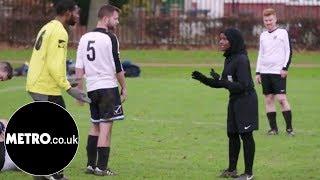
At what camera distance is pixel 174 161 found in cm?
1277

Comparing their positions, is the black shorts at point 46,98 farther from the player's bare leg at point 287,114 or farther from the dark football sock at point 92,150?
the player's bare leg at point 287,114

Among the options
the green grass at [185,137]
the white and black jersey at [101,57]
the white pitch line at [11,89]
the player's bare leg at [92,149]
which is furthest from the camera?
the white pitch line at [11,89]

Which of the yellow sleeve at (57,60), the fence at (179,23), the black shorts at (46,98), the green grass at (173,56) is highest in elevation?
the yellow sleeve at (57,60)

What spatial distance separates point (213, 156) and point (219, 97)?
892cm

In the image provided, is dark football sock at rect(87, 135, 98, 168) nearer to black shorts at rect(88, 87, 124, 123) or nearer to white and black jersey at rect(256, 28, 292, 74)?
black shorts at rect(88, 87, 124, 123)

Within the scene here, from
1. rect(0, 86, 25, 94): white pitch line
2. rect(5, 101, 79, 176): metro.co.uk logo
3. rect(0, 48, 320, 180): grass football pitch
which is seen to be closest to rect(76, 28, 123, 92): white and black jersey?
rect(0, 48, 320, 180): grass football pitch

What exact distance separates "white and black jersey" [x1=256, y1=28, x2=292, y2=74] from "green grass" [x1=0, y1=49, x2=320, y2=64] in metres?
18.3

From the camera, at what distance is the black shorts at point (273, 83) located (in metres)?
15.7

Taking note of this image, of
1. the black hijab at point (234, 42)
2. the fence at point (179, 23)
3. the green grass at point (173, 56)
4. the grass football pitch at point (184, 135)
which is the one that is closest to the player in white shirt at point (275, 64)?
the grass football pitch at point (184, 135)

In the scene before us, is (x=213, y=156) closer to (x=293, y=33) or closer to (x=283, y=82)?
(x=283, y=82)

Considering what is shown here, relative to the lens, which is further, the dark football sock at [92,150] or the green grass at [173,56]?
the green grass at [173,56]

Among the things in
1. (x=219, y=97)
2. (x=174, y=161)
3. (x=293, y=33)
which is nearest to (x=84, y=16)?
(x=293, y=33)

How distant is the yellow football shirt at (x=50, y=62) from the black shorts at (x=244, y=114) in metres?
2.04

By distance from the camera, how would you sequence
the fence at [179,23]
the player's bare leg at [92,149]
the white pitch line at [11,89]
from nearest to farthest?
the player's bare leg at [92,149], the white pitch line at [11,89], the fence at [179,23]
